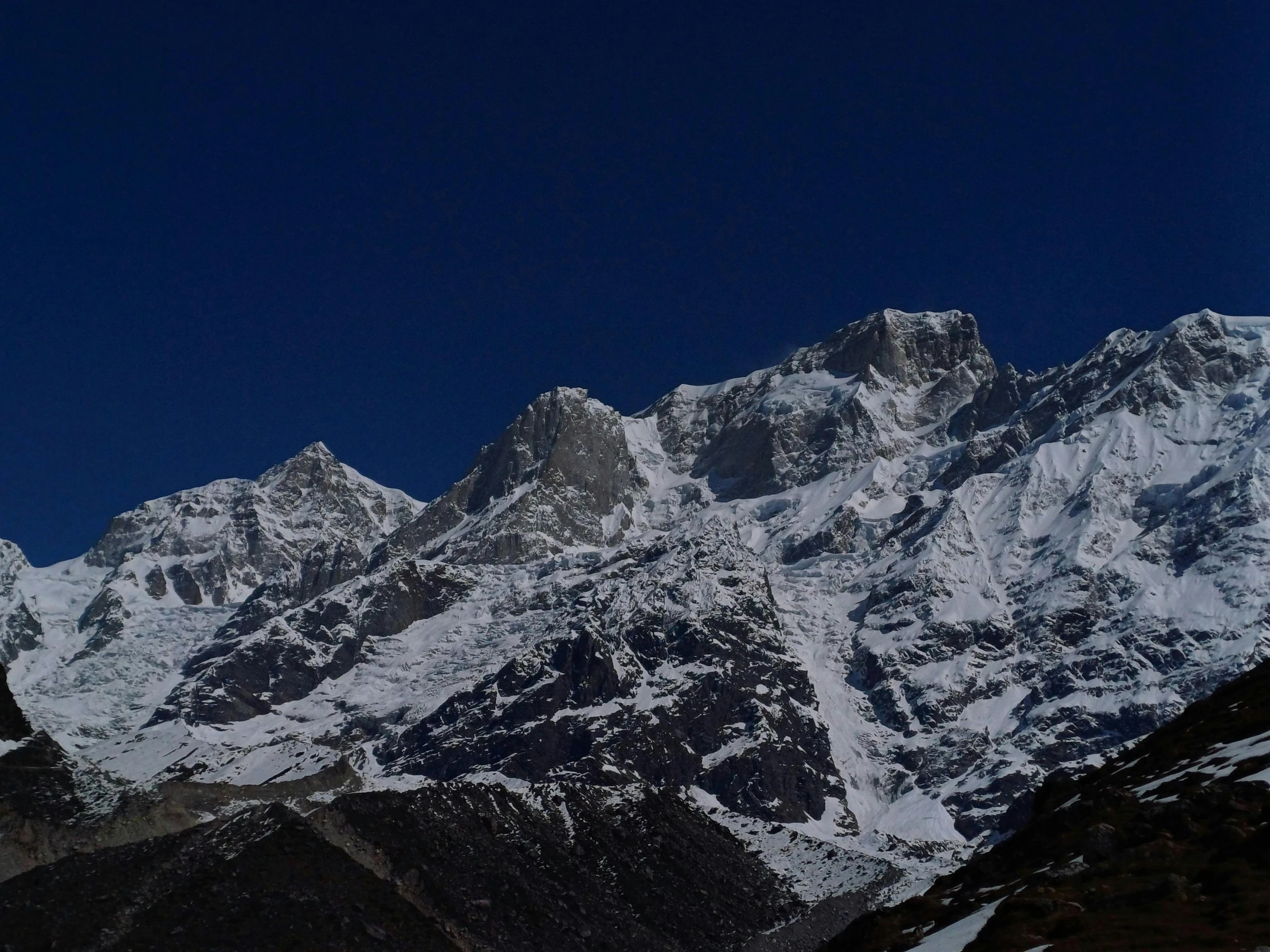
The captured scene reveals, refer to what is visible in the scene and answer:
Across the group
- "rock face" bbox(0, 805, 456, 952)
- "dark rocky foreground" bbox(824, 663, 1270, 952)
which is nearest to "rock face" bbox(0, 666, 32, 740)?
"rock face" bbox(0, 805, 456, 952)

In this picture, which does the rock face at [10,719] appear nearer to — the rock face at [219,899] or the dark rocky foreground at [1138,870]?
the rock face at [219,899]

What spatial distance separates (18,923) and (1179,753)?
304 feet

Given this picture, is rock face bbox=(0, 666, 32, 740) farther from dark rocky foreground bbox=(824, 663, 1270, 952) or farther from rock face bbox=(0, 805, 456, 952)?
dark rocky foreground bbox=(824, 663, 1270, 952)

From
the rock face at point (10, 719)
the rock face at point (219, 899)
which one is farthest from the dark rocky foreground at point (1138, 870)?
the rock face at point (10, 719)

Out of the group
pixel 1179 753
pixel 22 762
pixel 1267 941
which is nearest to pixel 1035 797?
pixel 1179 753

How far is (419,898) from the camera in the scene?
185000 millimetres

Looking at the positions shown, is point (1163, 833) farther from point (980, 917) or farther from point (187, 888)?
point (187, 888)

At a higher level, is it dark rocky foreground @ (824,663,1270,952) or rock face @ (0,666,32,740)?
rock face @ (0,666,32,740)

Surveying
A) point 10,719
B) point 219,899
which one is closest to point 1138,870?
point 219,899

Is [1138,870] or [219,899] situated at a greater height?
[219,899]

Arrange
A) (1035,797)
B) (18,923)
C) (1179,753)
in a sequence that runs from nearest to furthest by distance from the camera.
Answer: (1179,753)
(1035,797)
(18,923)

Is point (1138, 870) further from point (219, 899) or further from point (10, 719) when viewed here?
point (10, 719)

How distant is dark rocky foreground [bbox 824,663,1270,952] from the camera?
47.1 m

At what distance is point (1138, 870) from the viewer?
177ft
